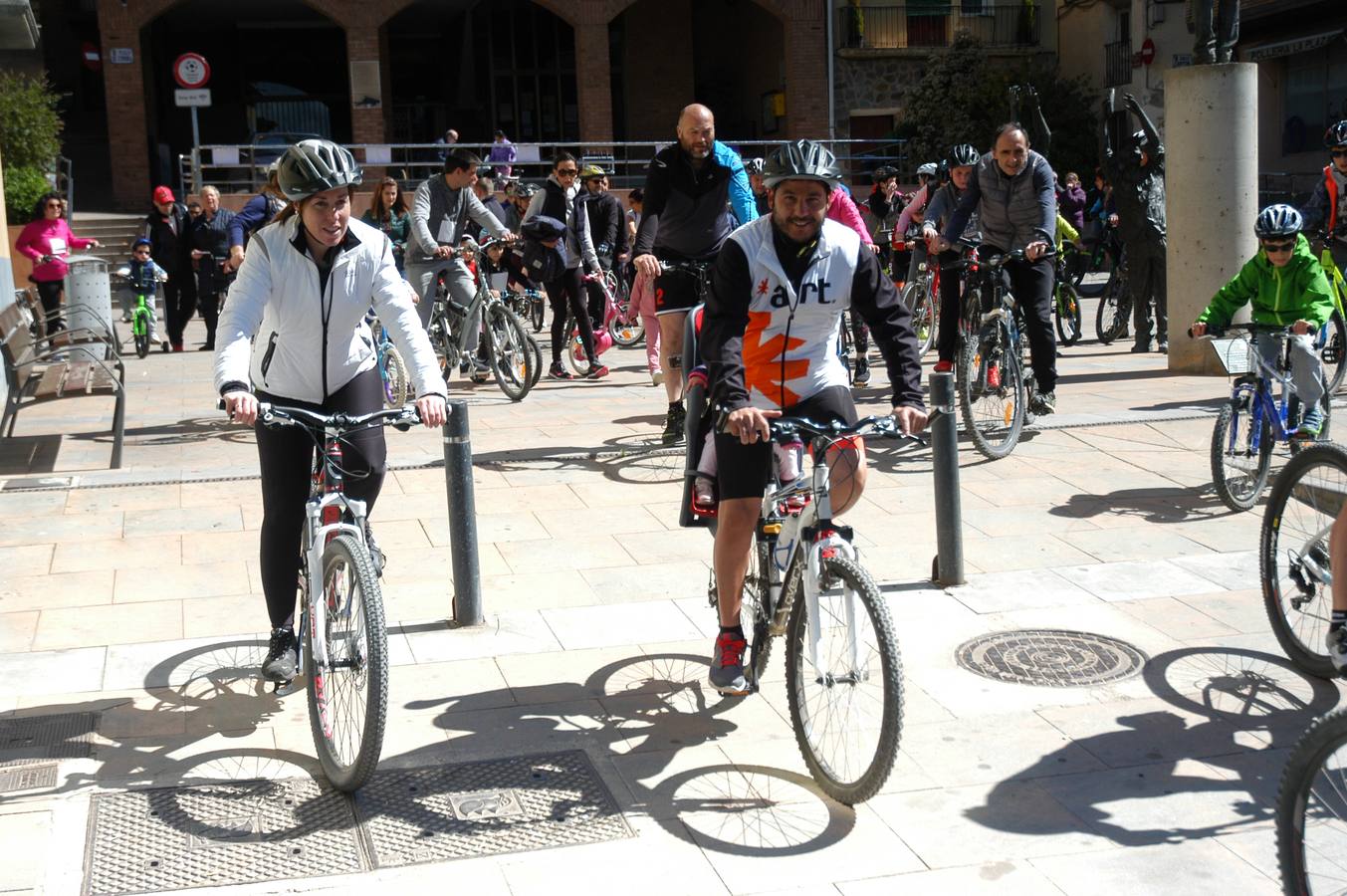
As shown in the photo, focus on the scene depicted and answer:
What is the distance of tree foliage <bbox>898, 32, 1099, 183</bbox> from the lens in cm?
3250

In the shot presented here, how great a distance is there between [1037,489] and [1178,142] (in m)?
5.26

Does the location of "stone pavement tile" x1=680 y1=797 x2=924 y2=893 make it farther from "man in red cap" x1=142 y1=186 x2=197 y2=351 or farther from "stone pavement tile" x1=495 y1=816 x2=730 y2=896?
"man in red cap" x1=142 y1=186 x2=197 y2=351

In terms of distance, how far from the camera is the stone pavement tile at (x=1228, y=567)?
6680 millimetres

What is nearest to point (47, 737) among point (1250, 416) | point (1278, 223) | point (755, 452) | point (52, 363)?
point (755, 452)

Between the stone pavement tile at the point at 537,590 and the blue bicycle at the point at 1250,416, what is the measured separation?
3355 millimetres

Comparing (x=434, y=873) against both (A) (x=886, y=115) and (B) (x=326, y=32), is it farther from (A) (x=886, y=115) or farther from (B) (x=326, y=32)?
(B) (x=326, y=32)

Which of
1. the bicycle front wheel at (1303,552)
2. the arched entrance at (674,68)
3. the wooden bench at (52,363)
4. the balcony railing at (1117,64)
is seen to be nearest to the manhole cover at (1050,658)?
the bicycle front wheel at (1303,552)

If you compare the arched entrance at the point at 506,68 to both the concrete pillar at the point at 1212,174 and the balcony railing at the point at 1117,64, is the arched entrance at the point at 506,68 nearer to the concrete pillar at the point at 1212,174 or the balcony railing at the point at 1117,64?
the balcony railing at the point at 1117,64

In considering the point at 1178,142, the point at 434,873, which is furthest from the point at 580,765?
the point at 1178,142

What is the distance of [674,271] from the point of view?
894 cm

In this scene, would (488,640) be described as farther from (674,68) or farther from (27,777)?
(674,68)

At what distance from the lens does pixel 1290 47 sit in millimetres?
30203

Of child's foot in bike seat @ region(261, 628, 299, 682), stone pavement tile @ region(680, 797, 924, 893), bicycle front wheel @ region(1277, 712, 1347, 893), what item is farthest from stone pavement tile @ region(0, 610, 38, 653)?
bicycle front wheel @ region(1277, 712, 1347, 893)

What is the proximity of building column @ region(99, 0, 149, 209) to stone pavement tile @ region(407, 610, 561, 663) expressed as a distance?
28.6m
